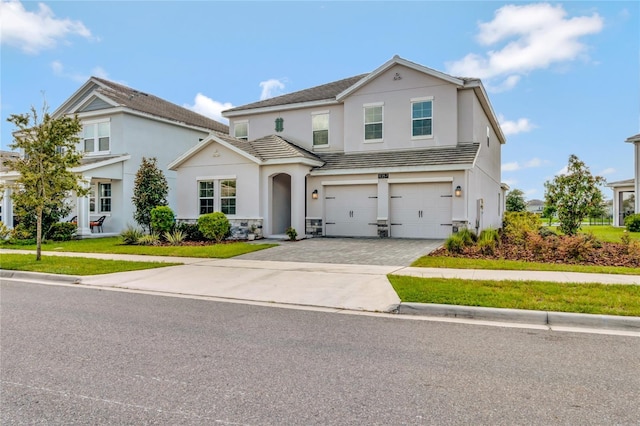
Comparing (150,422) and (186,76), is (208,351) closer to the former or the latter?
(150,422)

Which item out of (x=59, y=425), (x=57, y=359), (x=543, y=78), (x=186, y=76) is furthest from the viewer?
(x=186, y=76)

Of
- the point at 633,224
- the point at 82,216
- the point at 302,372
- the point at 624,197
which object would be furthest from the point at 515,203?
the point at 302,372

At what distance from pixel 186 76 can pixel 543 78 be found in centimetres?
1781

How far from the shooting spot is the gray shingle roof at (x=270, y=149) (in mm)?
17906

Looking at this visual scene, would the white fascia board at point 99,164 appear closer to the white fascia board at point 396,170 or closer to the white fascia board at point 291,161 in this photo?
the white fascia board at point 291,161

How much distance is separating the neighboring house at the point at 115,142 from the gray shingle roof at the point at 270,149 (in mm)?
6924

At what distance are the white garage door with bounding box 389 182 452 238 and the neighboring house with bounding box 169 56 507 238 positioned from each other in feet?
0.14

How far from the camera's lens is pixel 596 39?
558 inches

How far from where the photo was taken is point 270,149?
18.7 metres

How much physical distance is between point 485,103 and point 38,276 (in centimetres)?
1870

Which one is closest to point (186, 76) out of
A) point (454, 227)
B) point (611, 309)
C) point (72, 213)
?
point (72, 213)

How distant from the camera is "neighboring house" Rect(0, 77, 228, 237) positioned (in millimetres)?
22188

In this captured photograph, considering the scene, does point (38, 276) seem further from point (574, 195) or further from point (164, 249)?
point (574, 195)

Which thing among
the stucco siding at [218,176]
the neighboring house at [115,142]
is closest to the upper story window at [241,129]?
the stucco siding at [218,176]
